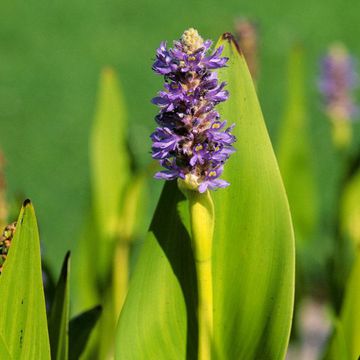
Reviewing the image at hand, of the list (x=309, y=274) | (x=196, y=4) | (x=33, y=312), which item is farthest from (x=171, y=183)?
(x=196, y=4)

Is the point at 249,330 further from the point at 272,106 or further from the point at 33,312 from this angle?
the point at 272,106

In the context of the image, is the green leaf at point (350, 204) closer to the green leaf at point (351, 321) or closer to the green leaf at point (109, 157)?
the green leaf at point (109, 157)

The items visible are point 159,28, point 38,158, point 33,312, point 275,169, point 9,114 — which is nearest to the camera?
point 33,312

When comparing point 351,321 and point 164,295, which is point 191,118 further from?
point 351,321

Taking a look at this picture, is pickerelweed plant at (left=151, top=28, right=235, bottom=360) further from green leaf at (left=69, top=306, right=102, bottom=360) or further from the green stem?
green leaf at (left=69, top=306, right=102, bottom=360)

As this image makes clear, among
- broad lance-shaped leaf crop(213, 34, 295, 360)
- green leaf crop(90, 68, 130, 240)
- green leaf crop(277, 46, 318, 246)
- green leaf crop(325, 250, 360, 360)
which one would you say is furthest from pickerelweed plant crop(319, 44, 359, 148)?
broad lance-shaped leaf crop(213, 34, 295, 360)
